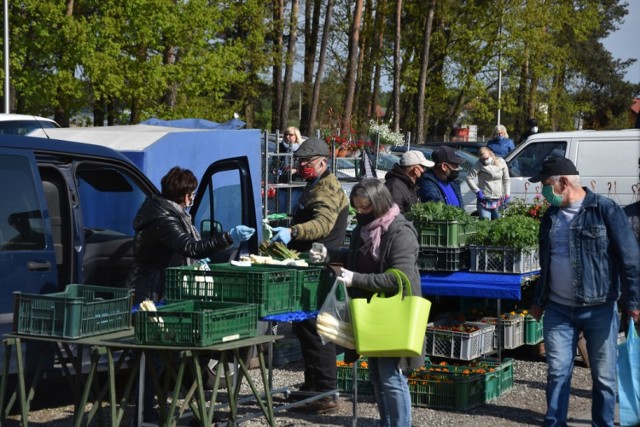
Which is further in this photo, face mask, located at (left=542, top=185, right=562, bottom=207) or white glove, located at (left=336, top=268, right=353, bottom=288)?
face mask, located at (left=542, top=185, right=562, bottom=207)

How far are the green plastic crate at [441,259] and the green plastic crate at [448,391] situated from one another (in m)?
1.11

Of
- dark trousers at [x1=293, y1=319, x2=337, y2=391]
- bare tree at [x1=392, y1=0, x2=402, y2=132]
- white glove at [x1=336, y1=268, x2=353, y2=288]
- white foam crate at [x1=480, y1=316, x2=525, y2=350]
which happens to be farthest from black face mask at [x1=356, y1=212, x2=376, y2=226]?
bare tree at [x1=392, y1=0, x2=402, y2=132]

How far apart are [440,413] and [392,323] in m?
2.26

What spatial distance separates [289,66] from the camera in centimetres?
3622

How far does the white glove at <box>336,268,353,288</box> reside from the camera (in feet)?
21.1

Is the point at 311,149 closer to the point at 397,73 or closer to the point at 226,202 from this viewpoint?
the point at 226,202

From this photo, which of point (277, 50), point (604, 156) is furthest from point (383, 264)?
point (277, 50)

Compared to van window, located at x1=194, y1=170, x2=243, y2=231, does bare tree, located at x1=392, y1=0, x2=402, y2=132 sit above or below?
above

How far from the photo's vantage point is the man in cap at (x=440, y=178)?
33.1ft

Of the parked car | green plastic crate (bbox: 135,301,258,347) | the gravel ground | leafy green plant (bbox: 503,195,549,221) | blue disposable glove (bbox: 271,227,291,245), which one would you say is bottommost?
the gravel ground

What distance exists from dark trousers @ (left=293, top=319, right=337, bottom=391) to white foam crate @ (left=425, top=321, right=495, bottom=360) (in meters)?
1.21

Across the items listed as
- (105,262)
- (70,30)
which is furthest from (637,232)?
(70,30)

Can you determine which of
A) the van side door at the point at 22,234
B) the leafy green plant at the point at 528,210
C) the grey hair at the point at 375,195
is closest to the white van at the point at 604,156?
the leafy green plant at the point at 528,210

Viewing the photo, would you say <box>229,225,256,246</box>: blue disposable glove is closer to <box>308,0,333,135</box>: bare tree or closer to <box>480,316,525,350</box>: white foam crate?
<box>480,316,525,350</box>: white foam crate
